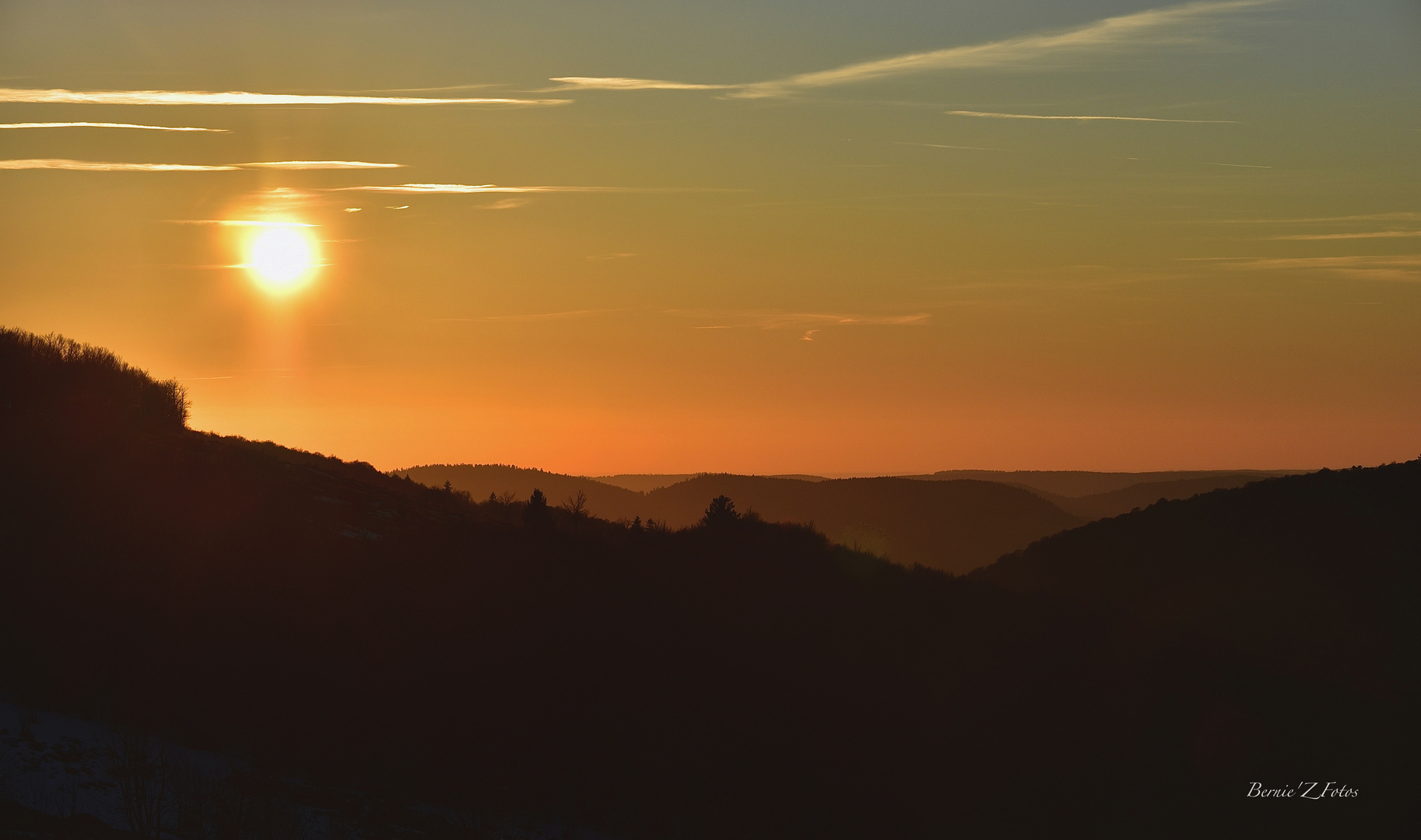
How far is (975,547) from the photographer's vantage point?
17712cm

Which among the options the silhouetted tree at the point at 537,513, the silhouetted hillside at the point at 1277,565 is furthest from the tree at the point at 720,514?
the silhouetted hillside at the point at 1277,565

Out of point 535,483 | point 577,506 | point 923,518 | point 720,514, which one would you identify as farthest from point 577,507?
point 923,518

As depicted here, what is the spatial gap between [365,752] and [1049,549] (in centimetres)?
5790

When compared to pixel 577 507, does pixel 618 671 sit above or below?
below

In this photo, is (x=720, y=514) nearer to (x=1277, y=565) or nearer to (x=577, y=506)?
(x=577, y=506)

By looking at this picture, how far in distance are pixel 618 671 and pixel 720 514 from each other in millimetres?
8874

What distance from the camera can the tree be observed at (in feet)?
85.7

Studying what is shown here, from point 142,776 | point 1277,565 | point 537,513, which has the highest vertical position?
point 537,513
